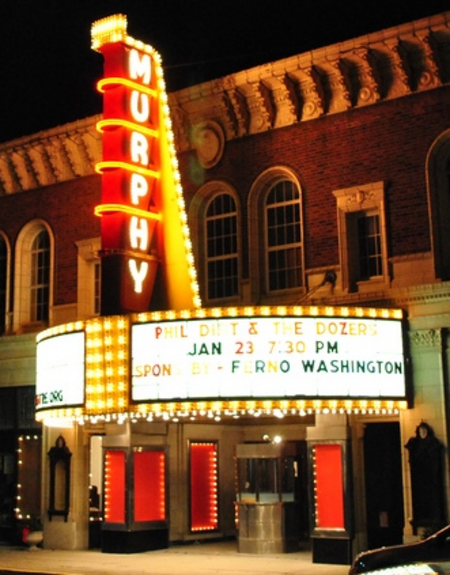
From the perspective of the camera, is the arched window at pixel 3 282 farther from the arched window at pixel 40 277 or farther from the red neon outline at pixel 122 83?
the red neon outline at pixel 122 83

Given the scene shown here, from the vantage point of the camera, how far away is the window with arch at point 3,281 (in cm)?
2522

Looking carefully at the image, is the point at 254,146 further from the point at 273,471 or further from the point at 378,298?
the point at 273,471

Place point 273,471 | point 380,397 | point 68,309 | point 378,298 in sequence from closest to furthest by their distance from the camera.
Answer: point 380,397 → point 378,298 → point 273,471 → point 68,309

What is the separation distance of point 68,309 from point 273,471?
275 inches

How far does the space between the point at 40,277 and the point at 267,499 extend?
358 inches

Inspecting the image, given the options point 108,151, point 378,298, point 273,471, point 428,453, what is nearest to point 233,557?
point 273,471

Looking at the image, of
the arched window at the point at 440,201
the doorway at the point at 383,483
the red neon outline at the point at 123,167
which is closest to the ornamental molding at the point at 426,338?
the arched window at the point at 440,201

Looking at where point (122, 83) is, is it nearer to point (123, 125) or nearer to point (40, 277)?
point (123, 125)

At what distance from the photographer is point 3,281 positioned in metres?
25.8

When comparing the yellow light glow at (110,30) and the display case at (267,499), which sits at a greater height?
the yellow light glow at (110,30)

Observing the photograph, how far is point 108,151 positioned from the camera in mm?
18984

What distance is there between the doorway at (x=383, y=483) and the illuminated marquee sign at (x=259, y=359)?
228 centimetres

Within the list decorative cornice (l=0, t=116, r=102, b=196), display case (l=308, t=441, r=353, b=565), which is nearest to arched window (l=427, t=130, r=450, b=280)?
display case (l=308, t=441, r=353, b=565)

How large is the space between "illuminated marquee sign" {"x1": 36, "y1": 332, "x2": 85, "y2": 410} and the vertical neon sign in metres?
1.04
